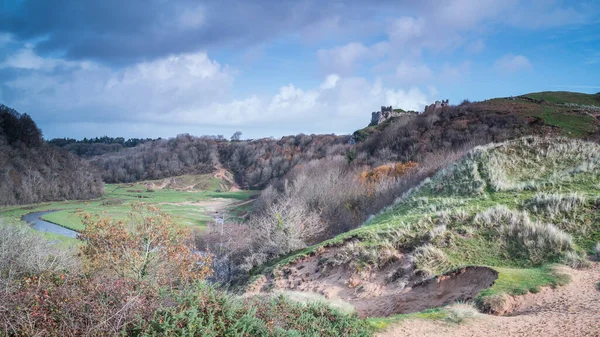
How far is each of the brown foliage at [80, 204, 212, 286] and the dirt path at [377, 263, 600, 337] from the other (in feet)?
34.3

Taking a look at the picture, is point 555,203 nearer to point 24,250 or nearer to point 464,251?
point 464,251

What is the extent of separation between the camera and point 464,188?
Result: 22.2 m

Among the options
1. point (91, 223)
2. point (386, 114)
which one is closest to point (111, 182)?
point (386, 114)

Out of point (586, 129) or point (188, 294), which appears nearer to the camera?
point (188, 294)

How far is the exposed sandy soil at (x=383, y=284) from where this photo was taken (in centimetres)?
1127

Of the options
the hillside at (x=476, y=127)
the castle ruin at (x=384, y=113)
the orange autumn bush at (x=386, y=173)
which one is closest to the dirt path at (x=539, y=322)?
the orange autumn bush at (x=386, y=173)

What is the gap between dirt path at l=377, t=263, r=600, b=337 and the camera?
24.8 ft

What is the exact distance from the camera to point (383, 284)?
13805mm

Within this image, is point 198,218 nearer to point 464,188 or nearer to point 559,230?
point 464,188

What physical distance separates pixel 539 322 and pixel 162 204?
90653 mm

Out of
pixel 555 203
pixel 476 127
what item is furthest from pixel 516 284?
pixel 476 127

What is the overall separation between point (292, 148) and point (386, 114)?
45.1 metres

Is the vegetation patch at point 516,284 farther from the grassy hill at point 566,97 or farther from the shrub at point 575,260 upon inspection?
the grassy hill at point 566,97

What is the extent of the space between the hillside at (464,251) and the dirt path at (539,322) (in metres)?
0.49
